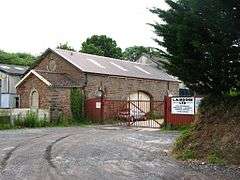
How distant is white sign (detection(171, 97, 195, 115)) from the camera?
25500mm

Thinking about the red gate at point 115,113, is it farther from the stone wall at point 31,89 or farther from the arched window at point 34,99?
the arched window at point 34,99

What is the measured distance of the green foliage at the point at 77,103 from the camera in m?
33.2

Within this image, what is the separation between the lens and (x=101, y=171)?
415 inches

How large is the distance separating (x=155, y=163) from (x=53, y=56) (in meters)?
27.6

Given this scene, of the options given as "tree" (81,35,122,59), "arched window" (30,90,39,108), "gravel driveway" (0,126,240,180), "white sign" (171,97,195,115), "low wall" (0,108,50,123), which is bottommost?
"gravel driveway" (0,126,240,180)

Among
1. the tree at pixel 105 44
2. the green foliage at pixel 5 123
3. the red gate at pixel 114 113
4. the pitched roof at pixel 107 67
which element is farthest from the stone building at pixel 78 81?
the tree at pixel 105 44

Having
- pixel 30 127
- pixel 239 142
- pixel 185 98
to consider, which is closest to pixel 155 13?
pixel 239 142

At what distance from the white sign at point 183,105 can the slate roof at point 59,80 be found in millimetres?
9906

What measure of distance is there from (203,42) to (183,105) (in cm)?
1422

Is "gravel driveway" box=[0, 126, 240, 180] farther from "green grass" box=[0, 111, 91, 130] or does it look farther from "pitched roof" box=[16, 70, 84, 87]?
"pitched roof" box=[16, 70, 84, 87]

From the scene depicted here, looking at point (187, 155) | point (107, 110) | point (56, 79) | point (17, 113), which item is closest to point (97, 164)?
point (187, 155)

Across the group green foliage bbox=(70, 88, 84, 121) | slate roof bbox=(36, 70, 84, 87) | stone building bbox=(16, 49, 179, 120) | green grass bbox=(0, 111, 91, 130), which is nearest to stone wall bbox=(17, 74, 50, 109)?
stone building bbox=(16, 49, 179, 120)

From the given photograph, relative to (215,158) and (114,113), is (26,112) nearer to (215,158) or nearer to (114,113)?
(114,113)

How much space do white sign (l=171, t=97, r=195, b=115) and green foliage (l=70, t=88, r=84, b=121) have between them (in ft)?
30.7
